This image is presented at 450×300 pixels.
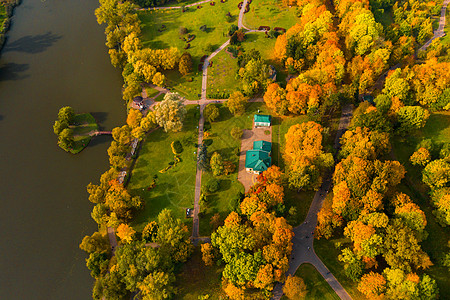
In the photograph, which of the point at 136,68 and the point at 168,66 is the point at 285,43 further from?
the point at 136,68

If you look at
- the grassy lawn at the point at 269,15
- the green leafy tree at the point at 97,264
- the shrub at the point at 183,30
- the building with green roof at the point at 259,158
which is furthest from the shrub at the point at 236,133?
the grassy lawn at the point at 269,15

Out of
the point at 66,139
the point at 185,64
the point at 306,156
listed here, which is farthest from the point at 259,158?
the point at 66,139

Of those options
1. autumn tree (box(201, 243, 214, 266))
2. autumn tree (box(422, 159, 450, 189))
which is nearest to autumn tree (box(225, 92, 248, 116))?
autumn tree (box(201, 243, 214, 266))

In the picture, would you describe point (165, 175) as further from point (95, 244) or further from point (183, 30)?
point (183, 30)

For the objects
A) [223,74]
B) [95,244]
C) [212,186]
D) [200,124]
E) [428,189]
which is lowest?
[95,244]

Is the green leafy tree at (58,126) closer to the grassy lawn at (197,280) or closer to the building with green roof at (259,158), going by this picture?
the building with green roof at (259,158)

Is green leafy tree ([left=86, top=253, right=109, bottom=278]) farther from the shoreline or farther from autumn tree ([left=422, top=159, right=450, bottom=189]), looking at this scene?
the shoreline
